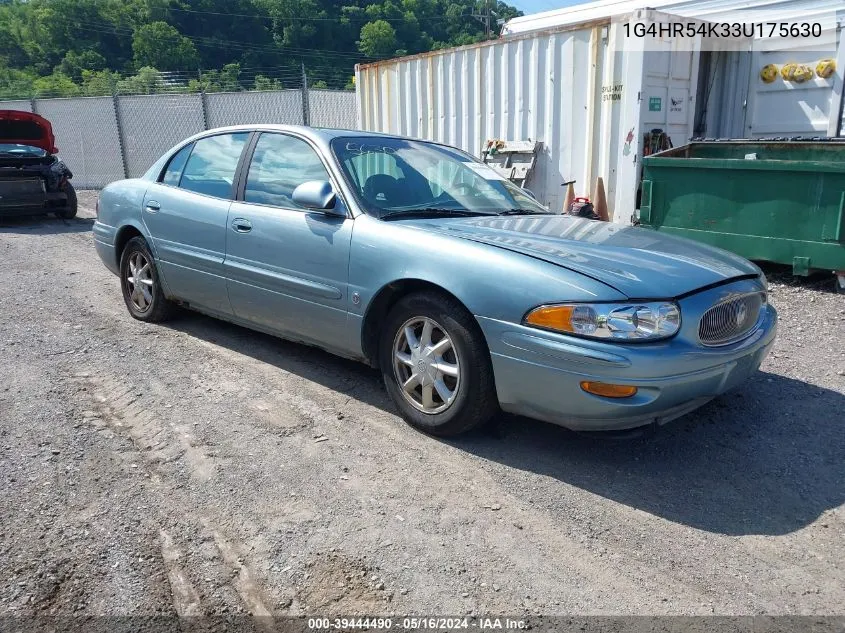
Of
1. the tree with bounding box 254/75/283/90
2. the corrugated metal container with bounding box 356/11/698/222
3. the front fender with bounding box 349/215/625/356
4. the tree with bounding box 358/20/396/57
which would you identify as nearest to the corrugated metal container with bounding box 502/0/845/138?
the corrugated metal container with bounding box 356/11/698/222

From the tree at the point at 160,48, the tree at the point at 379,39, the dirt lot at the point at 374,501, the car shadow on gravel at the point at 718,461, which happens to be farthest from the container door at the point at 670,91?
the tree at the point at 160,48

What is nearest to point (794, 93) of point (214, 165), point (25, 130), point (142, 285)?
point (214, 165)

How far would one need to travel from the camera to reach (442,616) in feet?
7.22

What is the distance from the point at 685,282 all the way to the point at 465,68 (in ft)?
25.2

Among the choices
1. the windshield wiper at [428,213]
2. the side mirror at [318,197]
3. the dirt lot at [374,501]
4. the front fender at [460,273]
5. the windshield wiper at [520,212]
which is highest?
the side mirror at [318,197]

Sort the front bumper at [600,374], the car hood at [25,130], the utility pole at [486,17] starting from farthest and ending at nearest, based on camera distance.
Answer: the utility pole at [486,17] < the car hood at [25,130] < the front bumper at [600,374]

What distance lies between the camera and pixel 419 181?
4137 millimetres

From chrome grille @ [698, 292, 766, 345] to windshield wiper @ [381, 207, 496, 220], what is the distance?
147 centimetres

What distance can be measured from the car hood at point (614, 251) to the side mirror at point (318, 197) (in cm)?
44

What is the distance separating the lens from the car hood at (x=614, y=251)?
298 cm

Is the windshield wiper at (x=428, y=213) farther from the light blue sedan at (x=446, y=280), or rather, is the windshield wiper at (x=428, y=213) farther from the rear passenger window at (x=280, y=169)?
the rear passenger window at (x=280, y=169)

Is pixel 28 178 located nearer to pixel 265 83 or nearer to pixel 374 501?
pixel 265 83

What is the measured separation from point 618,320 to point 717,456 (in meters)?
1.02

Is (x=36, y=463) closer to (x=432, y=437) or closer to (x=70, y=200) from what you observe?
(x=432, y=437)
